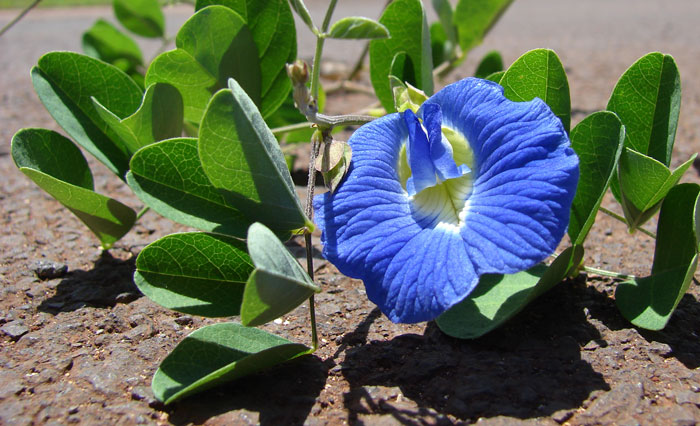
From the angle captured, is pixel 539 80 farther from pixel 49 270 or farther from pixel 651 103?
pixel 49 270

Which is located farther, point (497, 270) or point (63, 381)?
point (63, 381)

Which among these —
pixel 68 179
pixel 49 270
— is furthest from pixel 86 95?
pixel 49 270

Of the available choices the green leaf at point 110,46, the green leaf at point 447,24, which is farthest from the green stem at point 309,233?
the green leaf at point 110,46

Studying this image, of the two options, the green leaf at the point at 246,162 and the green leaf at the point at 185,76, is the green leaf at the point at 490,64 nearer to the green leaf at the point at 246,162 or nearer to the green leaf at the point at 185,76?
the green leaf at the point at 185,76

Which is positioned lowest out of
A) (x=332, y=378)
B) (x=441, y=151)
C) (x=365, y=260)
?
(x=332, y=378)

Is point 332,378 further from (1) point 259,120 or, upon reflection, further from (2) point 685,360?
(2) point 685,360

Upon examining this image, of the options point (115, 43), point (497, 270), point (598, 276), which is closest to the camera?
point (497, 270)

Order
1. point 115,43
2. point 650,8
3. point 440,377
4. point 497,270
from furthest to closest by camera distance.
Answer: point 650,8
point 115,43
point 440,377
point 497,270

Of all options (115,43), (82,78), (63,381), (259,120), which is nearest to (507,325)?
(259,120)
